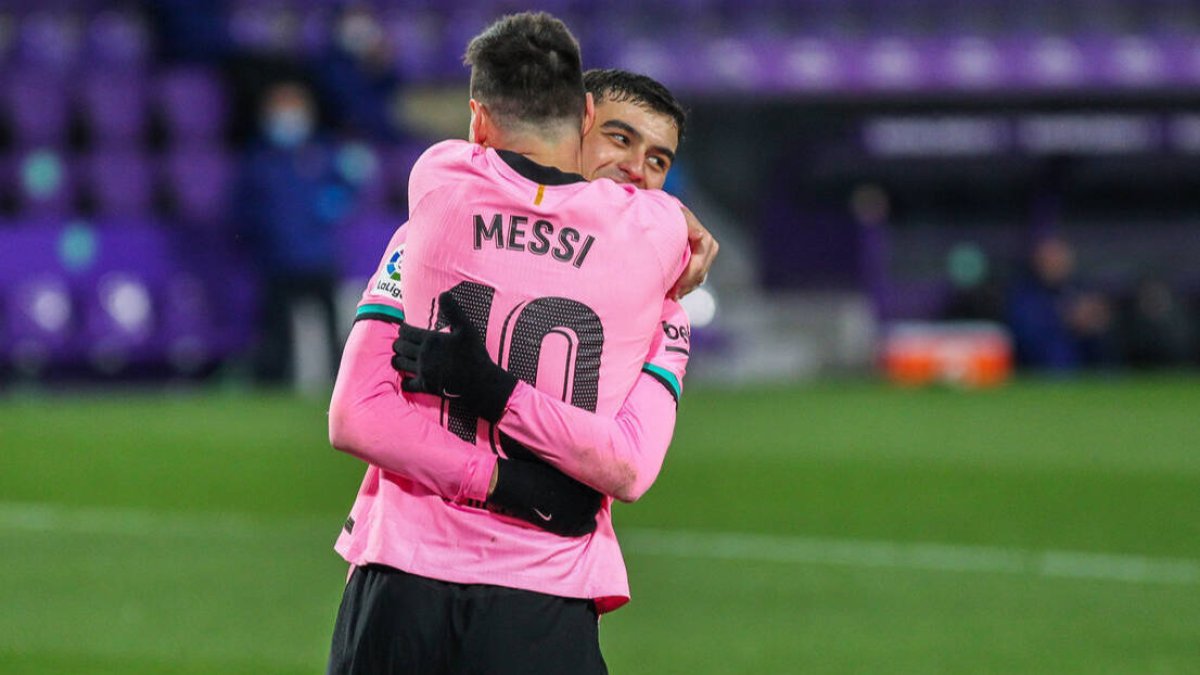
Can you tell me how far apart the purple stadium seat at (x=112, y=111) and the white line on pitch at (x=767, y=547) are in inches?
324

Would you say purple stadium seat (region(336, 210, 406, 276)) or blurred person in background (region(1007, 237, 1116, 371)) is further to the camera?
blurred person in background (region(1007, 237, 1116, 371))

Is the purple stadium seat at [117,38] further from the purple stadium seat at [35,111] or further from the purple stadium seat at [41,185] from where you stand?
the purple stadium seat at [41,185]

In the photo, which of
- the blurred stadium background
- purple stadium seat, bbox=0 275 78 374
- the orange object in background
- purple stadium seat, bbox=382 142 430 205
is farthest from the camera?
the orange object in background

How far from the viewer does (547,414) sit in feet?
8.79

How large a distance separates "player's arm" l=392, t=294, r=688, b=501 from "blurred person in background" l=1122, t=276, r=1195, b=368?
18193 millimetres

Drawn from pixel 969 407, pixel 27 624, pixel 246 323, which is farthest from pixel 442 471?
pixel 246 323

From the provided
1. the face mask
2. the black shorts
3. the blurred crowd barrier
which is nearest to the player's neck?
the black shorts

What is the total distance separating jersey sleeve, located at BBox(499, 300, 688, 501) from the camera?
2682mm

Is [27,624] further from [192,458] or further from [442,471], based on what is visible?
[192,458]

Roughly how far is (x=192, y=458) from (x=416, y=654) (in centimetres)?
831

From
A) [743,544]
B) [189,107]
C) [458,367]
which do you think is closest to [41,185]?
[189,107]

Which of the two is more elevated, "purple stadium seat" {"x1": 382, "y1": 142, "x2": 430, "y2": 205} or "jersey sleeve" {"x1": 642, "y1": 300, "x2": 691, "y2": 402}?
"jersey sleeve" {"x1": 642, "y1": 300, "x2": 691, "y2": 402}

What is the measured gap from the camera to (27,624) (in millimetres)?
5973

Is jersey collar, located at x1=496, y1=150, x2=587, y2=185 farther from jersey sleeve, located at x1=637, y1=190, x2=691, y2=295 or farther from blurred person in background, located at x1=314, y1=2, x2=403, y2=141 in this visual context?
blurred person in background, located at x1=314, y1=2, x2=403, y2=141
